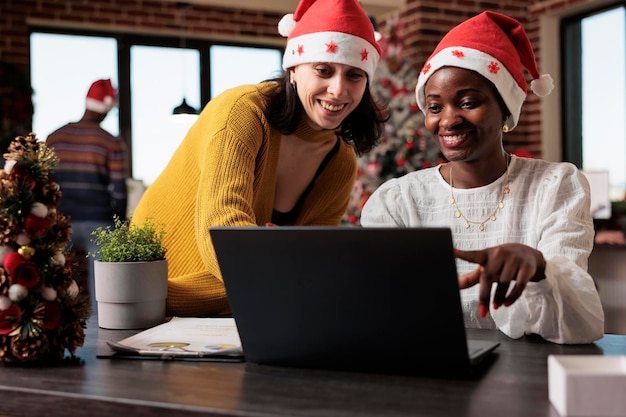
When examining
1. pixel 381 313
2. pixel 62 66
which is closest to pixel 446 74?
pixel 381 313

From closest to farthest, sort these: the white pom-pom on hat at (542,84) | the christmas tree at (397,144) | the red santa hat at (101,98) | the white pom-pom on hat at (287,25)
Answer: the white pom-pom on hat at (542,84) < the white pom-pom on hat at (287,25) < the red santa hat at (101,98) < the christmas tree at (397,144)

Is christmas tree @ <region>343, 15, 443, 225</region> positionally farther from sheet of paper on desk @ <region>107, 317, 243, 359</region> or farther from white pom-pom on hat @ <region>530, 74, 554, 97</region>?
sheet of paper on desk @ <region>107, 317, 243, 359</region>

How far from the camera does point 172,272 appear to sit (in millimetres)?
1842

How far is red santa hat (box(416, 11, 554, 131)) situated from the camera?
60.3 inches

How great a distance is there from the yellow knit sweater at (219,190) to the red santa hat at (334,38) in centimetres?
14

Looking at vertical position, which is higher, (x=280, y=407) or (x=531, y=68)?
(x=531, y=68)

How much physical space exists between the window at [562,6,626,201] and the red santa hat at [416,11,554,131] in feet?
15.1

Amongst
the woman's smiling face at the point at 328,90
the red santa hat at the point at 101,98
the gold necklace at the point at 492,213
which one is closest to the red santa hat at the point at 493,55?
the gold necklace at the point at 492,213

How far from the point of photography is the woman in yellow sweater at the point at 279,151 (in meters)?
1.62

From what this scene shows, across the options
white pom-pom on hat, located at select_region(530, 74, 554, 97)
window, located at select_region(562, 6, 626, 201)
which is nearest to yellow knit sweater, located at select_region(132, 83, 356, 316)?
white pom-pom on hat, located at select_region(530, 74, 554, 97)

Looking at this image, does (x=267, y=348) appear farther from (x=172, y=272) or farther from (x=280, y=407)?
(x=172, y=272)

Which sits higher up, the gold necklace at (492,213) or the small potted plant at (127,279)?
the gold necklace at (492,213)

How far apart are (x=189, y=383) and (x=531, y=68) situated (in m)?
1.08

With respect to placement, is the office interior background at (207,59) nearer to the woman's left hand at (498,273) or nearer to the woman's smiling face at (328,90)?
the woman's smiling face at (328,90)
